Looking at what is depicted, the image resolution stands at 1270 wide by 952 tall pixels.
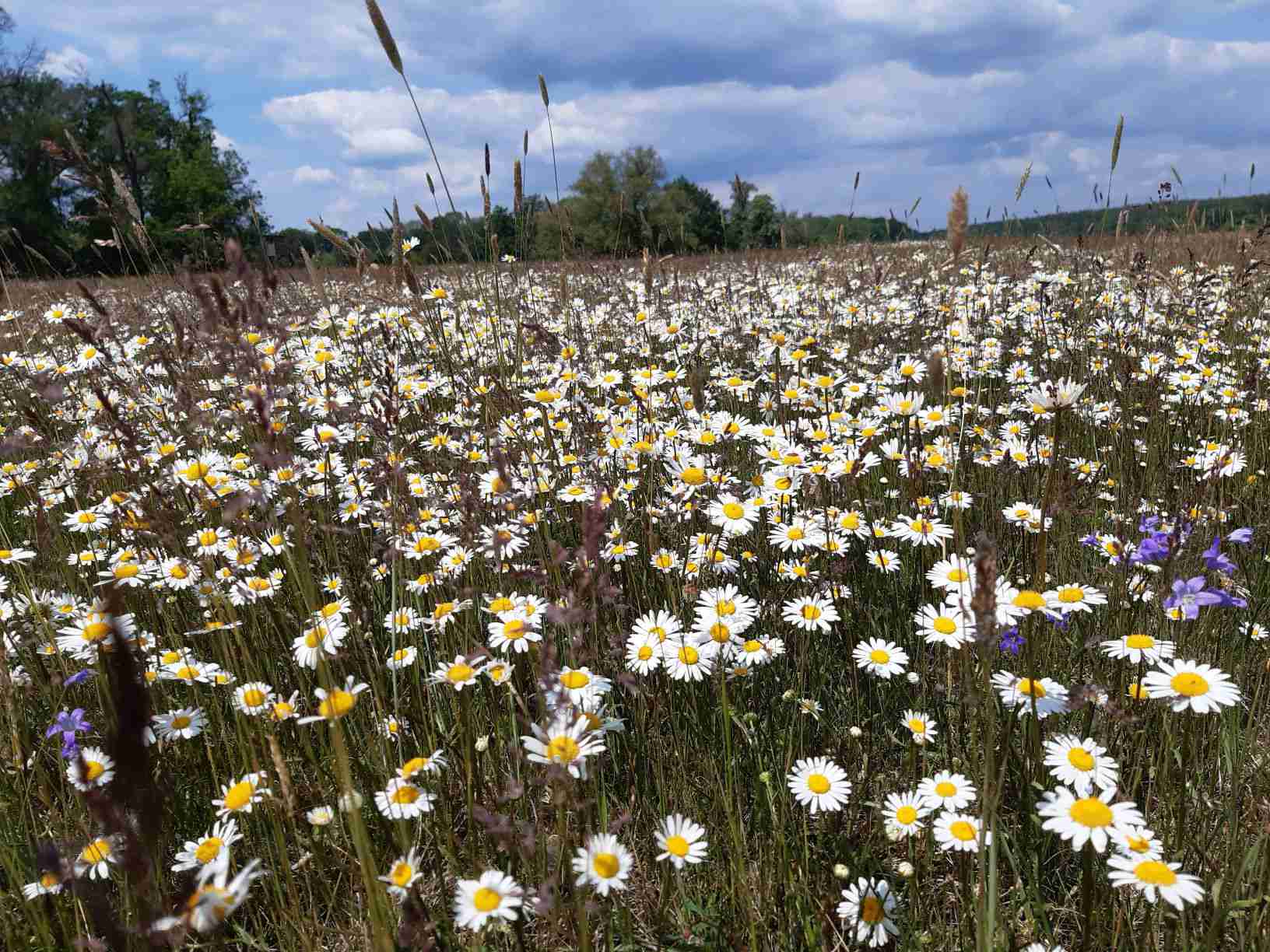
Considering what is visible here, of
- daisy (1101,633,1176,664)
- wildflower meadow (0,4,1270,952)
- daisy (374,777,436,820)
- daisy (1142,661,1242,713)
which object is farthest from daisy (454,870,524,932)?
daisy (1101,633,1176,664)

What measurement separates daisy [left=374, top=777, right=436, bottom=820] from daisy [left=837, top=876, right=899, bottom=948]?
85 centimetres

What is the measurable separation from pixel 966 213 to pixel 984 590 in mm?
1542

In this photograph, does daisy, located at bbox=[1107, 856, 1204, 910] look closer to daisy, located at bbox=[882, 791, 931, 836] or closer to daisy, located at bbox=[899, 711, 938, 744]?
daisy, located at bbox=[882, 791, 931, 836]

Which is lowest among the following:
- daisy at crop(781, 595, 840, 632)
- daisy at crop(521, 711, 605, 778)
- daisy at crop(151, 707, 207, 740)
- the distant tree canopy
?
daisy at crop(151, 707, 207, 740)

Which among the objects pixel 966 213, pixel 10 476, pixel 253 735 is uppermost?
pixel 966 213

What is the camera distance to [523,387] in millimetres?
3775

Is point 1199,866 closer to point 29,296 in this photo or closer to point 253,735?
point 253,735

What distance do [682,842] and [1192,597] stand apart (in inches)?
46.7

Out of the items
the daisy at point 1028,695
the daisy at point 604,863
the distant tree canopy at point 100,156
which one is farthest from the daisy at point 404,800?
the distant tree canopy at point 100,156

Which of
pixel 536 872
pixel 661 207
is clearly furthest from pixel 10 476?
pixel 661 207

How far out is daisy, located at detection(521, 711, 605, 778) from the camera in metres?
1.18

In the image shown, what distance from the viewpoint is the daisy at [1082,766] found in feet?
4.68

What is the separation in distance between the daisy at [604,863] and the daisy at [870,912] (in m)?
0.49

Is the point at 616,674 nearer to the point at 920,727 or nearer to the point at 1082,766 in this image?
the point at 920,727
